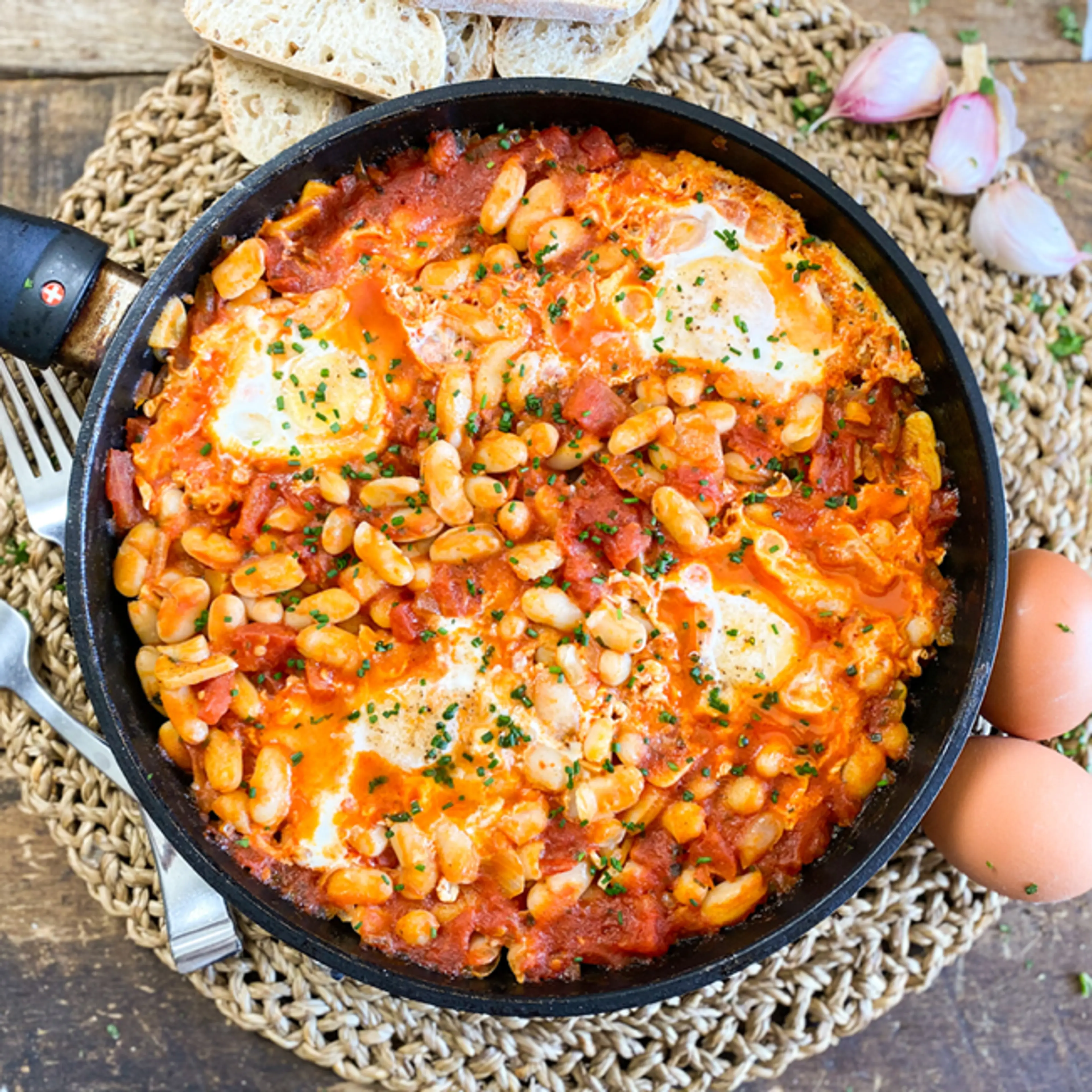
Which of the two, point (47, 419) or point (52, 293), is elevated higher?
point (52, 293)

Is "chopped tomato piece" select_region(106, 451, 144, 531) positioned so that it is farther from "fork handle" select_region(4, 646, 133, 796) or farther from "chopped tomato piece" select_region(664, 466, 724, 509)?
"chopped tomato piece" select_region(664, 466, 724, 509)

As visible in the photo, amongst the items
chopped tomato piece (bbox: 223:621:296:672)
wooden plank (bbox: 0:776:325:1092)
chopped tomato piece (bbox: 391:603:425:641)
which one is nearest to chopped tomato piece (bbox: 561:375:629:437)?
chopped tomato piece (bbox: 391:603:425:641)

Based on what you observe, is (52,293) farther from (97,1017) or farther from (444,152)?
(97,1017)

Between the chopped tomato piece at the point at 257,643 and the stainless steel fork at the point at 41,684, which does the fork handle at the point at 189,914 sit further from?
the chopped tomato piece at the point at 257,643

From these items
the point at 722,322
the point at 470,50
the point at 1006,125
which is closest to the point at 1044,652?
the point at 722,322

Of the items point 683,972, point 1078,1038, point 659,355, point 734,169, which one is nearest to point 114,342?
point 659,355

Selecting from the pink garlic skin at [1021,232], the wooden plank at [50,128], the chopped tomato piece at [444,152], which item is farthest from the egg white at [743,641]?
the wooden plank at [50,128]
